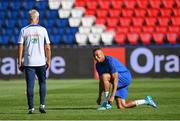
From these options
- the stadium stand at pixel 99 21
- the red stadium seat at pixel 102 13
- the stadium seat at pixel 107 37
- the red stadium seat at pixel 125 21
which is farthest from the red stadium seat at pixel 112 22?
the stadium seat at pixel 107 37

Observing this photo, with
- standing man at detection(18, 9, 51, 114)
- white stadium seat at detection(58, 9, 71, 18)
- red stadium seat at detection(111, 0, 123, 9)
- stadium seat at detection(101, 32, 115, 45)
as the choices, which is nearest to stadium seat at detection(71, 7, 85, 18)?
white stadium seat at detection(58, 9, 71, 18)

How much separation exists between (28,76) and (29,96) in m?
0.38

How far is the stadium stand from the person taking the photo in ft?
96.8

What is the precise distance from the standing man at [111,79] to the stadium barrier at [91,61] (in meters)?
13.6

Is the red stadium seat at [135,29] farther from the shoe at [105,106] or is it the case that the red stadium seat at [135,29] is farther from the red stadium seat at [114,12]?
the shoe at [105,106]

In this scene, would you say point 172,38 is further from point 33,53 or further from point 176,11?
point 33,53

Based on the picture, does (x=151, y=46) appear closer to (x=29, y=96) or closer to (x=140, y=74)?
(x=140, y=74)

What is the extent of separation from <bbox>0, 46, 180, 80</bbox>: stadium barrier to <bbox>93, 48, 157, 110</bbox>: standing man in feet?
44.6

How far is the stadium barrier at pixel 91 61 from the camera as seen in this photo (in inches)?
1044

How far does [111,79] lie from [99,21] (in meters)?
18.3

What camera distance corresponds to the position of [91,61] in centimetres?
2675

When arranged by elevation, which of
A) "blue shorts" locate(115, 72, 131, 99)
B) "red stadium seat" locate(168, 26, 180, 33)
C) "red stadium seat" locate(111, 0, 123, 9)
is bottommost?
"blue shorts" locate(115, 72, 131, 99)

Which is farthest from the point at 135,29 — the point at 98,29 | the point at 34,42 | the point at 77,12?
the point at 34,42

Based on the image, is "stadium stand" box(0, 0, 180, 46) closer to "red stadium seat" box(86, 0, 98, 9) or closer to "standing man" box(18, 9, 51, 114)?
"red stadium seat" box(86, 0, 98, 9)
